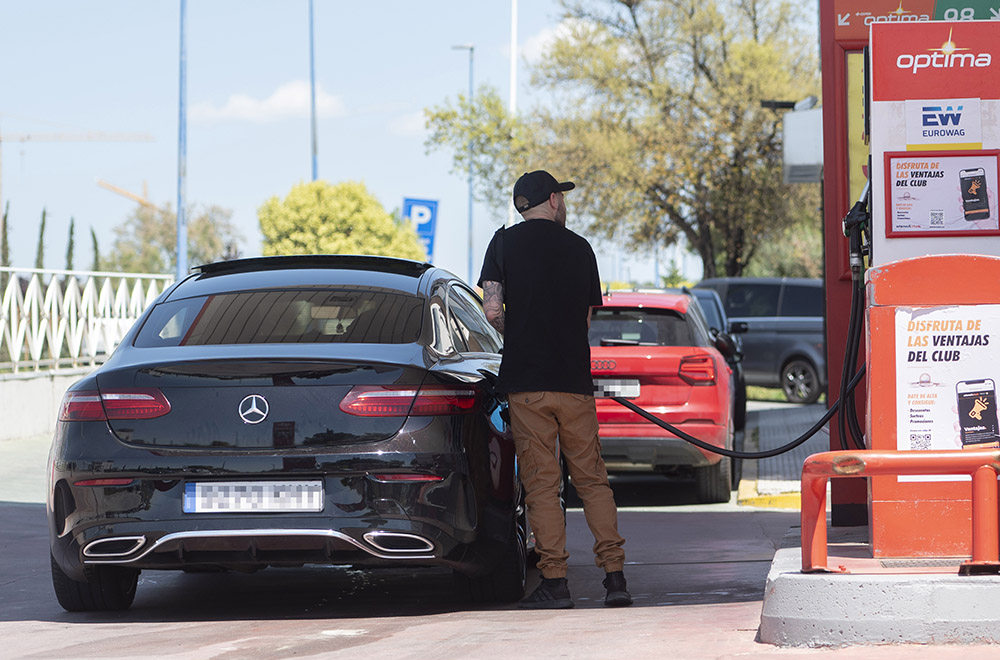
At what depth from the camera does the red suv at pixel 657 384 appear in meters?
10.4

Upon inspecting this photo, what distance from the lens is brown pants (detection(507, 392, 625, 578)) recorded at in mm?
6254

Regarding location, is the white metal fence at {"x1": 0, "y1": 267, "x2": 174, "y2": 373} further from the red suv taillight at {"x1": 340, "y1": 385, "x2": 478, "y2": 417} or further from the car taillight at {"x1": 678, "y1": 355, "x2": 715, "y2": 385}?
the red suv taillight at {"x1": 340, "y1": 385, "x2": 478, "y2": 417}

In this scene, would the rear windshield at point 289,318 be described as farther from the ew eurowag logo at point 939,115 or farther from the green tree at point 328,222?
the green tree at point 328,222

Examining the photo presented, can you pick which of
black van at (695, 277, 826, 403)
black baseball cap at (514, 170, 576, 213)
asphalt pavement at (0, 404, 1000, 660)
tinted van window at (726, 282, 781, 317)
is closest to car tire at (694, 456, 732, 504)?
asphalt pavement at (0, 404, 1000, 660)

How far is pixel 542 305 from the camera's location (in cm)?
626

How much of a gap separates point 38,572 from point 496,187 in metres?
35.3

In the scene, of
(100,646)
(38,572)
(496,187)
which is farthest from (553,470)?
(496,187)

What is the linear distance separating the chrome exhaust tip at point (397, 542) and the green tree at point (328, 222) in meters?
53.7

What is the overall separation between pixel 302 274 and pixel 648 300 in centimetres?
461

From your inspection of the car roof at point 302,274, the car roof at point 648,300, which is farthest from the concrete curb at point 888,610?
the car roof at point 648,300

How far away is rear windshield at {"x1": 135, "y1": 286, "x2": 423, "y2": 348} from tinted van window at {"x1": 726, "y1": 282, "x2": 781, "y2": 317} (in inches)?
703

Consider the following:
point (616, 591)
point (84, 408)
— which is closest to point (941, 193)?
point (616, 591)

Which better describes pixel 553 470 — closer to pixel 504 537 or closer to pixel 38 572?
pixel 504 537

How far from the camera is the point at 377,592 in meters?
7.04
